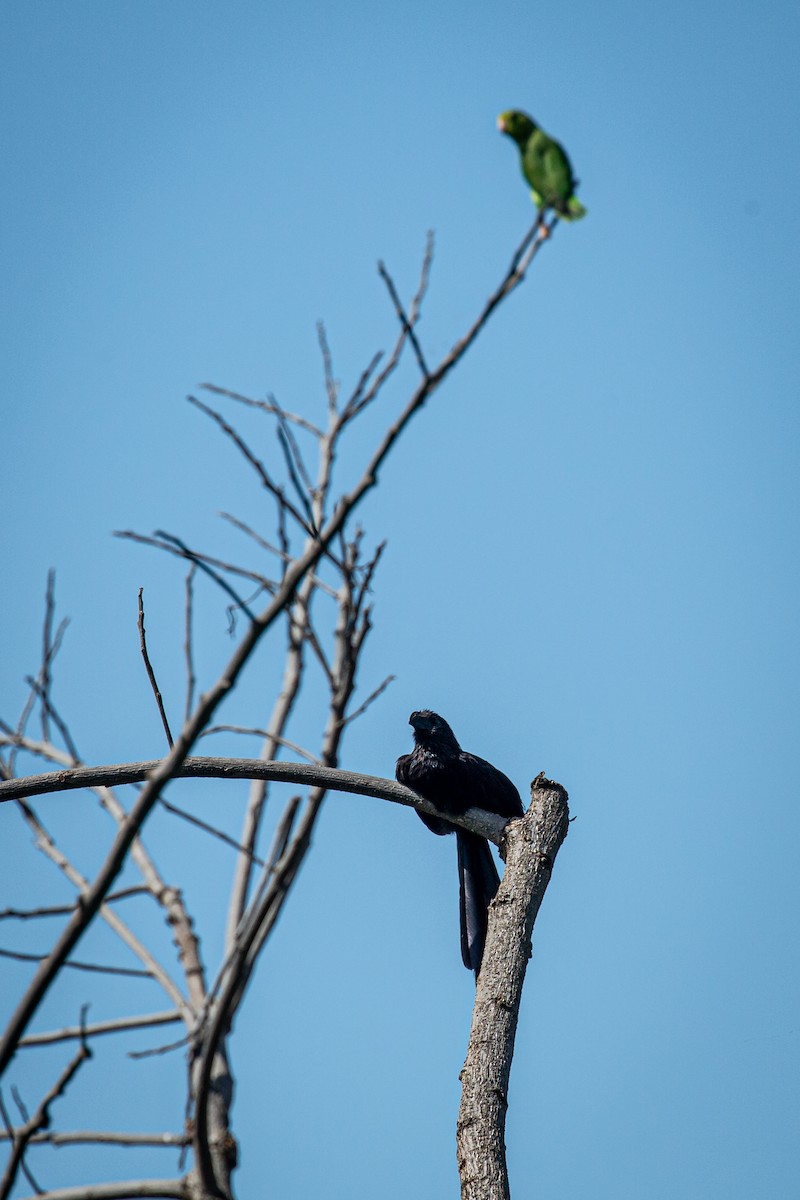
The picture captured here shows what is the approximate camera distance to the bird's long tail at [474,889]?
3.63 metres

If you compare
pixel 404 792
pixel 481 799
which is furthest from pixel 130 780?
pixel 481 799

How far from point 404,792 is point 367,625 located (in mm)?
556

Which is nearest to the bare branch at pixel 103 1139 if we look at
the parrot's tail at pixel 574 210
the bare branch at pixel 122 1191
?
the bare branch at pixel 122 1191

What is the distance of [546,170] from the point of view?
196 centimetres

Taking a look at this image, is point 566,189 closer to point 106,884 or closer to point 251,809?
point 106,884

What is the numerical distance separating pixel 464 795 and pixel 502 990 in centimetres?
123

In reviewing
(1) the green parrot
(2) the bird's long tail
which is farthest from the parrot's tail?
(2) the bird's long tail

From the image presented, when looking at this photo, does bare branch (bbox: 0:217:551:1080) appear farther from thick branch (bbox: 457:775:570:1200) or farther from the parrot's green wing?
thick branch (bbox: 457:775:570:1200)

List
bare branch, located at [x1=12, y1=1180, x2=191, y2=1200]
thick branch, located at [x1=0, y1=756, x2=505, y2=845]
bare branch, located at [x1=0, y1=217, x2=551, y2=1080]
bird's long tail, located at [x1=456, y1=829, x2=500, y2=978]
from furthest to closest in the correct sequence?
bird's long tail, located at [x1=456, y1=829, x2=500, y2=978] → thick branch, located at [x1=0, y1=756, x2=505, y2=845] → bare branch, located at [x1=12, y1=1180, x2=191, y2=1200] → bare branch, located at [x1=0, y1=217, x2=551, y2=1080]

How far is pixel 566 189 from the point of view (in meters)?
1.91

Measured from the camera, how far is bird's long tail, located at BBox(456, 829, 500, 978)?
3629 mm

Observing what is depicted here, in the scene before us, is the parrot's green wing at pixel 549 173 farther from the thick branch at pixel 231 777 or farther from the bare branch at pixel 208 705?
the thick branch at pixel 231 777

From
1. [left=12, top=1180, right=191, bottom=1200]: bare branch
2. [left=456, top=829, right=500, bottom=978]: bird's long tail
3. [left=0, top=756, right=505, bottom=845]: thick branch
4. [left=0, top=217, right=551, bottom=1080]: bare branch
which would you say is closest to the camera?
[left=0, top=217, right=551, bottom=1080]: bare branch

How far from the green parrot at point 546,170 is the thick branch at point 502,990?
184 centimetres
